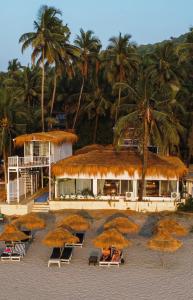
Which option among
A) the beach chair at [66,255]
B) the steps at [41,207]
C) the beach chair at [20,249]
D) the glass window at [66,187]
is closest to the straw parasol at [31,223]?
the beach chair at [20,249]

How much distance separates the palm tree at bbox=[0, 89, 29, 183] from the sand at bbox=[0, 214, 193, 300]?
48.4 feet

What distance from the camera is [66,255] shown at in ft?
74.4

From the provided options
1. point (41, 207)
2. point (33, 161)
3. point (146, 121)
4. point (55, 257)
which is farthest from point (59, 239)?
point (33, 161)

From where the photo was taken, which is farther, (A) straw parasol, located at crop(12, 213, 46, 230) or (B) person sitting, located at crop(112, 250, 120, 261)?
(A) straw parasol, located at crop(12, 213, 46, 230)

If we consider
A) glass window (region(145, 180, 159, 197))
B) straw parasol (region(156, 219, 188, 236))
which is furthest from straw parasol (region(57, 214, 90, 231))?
glass window (region(145, 180, 159, 197))

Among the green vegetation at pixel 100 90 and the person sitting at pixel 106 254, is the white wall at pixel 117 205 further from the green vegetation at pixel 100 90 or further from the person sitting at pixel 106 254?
the person sitting at pixel 106 254

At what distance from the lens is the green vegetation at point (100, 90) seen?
33.5 m

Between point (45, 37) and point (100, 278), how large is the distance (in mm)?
29439

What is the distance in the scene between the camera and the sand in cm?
1814

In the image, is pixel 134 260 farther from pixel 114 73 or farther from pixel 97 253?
pixel 114 73

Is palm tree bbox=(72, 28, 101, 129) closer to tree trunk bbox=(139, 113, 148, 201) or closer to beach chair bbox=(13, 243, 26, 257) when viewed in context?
tree trunk bbox=(139, 113, 148, 201)

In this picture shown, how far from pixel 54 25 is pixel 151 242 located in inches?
1159

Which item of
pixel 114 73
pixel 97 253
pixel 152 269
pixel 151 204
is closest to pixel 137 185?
pixel 151 204

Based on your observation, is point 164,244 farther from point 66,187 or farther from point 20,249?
point 66,187
